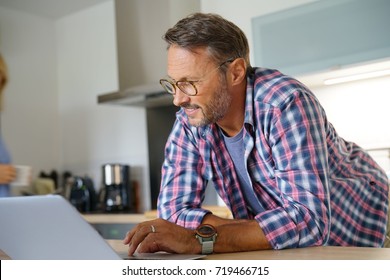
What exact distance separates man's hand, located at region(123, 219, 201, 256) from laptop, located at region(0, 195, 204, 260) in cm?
14

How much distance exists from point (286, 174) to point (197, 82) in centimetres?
26

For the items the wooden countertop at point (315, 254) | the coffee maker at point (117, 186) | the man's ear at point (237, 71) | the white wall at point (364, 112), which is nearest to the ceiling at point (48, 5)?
the coffee maker at point (117, 186)

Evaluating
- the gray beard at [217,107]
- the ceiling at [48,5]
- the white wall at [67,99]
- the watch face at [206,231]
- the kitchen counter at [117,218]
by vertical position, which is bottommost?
the kitchen counter at [117,218]

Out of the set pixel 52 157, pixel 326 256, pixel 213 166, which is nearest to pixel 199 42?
pixel 213 166

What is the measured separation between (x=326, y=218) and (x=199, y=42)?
418mm

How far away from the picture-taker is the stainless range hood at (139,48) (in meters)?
2.81

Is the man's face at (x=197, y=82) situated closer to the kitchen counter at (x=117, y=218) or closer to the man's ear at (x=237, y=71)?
the man's ear at (x=237, y=71)

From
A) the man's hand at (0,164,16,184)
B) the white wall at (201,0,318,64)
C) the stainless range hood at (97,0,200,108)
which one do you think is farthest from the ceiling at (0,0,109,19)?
the man's hand at (0,164,16,184)

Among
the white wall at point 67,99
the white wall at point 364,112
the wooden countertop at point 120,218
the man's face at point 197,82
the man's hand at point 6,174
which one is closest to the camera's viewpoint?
the man's face at point 197,82

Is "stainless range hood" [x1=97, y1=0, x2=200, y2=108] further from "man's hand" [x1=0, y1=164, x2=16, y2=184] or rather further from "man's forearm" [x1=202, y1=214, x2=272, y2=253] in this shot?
"man's forearm" [x1=202, y1=214, x2=272, y2=253]

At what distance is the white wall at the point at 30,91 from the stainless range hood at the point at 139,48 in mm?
732

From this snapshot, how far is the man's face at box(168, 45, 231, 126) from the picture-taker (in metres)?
1.03

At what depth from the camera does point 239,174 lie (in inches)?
43.1
